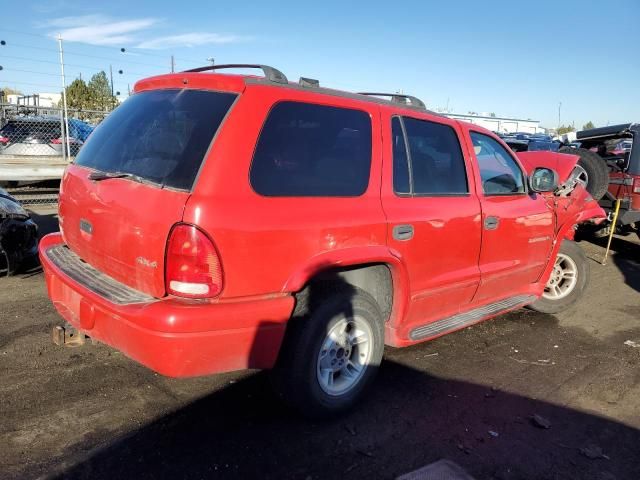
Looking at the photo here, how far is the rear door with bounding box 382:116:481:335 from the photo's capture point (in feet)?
11.1

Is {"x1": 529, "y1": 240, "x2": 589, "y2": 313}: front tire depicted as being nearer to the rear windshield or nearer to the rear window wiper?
the rear windshield

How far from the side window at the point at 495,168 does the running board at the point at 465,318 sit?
942mm

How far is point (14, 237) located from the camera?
538 cm

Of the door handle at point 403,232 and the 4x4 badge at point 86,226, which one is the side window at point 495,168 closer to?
the door handle at point 403,232

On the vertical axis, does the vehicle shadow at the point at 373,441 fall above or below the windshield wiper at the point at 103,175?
below

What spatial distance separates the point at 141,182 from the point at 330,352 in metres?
1.44

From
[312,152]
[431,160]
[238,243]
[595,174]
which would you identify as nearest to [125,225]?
[238,243]

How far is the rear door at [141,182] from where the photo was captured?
265 centimetres

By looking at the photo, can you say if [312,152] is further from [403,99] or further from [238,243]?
[403,99]

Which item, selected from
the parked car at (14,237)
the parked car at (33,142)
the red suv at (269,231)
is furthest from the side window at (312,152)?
the parked car at (33,142)

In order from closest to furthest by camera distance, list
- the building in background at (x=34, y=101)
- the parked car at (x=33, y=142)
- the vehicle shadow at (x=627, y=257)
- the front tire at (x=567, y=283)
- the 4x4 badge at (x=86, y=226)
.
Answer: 1. the 4x4 badge at (x=86, y=226)
2. the front tire at (x=567, y=283)
3. the vehicle shadow at (x=627, y=257)
4. the parked car at (x=33, y=142)
5. the building in background at (x=34, y=101)

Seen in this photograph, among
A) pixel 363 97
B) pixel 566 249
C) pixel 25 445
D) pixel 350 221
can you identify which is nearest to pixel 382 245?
pixel 350 221

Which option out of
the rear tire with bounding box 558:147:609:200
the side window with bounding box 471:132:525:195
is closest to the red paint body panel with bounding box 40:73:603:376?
the side window with bounding box 471:132:525:195

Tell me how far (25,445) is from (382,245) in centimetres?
222
